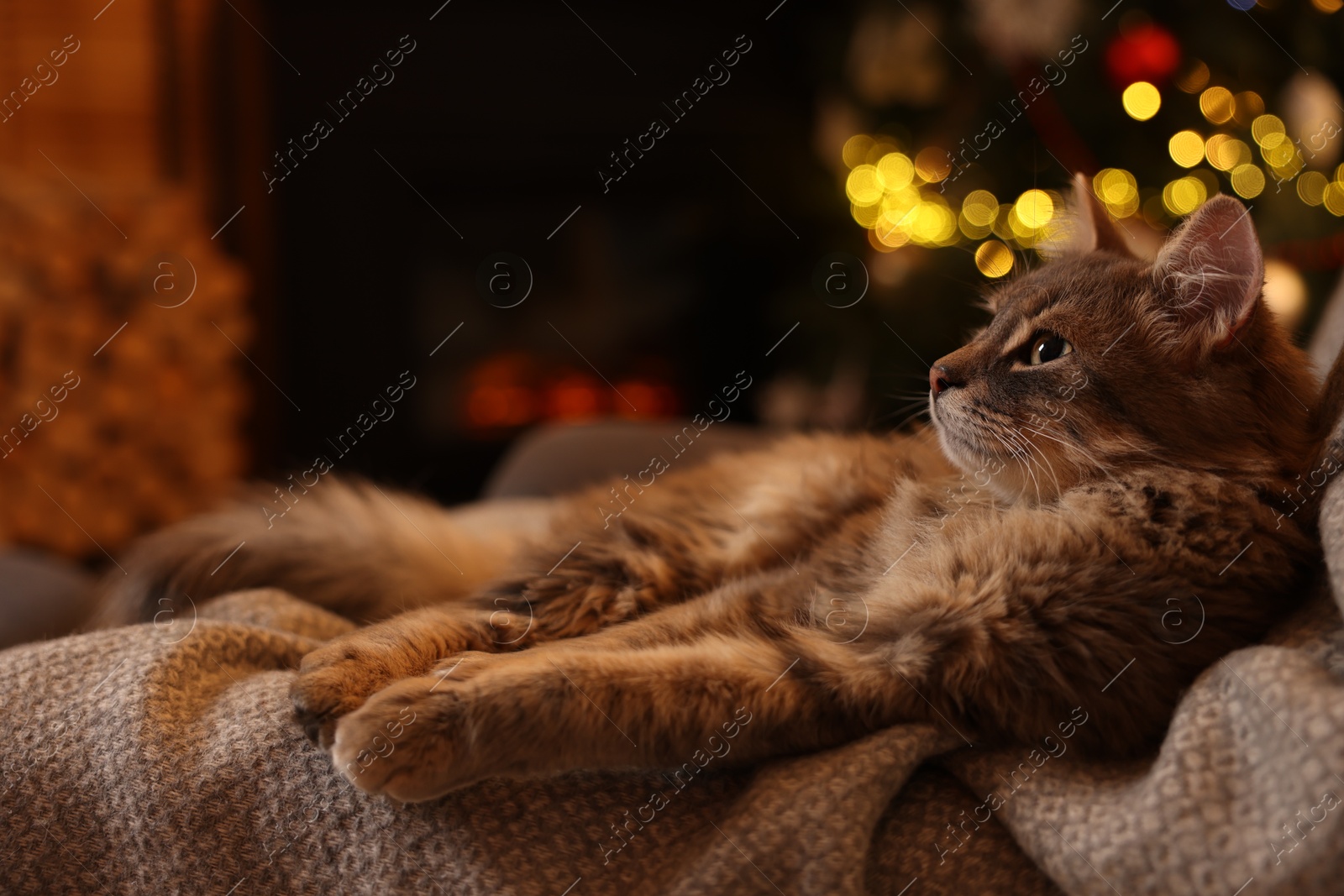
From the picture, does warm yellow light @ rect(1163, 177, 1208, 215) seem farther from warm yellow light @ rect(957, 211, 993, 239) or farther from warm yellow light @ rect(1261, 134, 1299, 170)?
warm yellow light @ rect(957, 211, 993, 239)

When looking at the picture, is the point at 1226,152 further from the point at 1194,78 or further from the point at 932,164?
the point at 932,164

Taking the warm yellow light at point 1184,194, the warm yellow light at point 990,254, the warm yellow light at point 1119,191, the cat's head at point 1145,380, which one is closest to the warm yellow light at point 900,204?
the warm yellow light at point 990,254

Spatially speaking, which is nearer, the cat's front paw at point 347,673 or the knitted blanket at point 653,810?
the knitted blanket at point 653,810

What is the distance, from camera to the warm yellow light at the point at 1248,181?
2.29m

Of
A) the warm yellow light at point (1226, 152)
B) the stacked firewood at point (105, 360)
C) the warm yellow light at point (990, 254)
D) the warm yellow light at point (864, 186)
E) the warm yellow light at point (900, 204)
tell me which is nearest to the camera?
the warm yellow light at point (990, 254)

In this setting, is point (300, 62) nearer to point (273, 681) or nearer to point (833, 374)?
point (833, 374)

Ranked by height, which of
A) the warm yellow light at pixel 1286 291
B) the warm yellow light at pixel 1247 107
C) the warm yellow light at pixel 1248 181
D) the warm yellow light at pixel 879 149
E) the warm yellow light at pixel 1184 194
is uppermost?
the warm yellow light at pixel 879 149

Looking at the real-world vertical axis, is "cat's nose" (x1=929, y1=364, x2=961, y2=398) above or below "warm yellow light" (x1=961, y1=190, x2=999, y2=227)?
above

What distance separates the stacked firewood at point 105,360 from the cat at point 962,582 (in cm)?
208

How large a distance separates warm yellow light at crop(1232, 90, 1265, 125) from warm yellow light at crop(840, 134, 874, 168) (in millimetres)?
1131

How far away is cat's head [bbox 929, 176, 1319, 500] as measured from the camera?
93 centimetres

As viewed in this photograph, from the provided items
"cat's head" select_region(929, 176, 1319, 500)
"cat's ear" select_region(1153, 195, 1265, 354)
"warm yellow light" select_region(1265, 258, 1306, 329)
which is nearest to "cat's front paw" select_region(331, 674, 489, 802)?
"cat's head" select_region(929, 176, 1319, 500)

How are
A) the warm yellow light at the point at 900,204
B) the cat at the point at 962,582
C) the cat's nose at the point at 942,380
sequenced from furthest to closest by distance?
the warm yellow light at the point at 900,204
the cat's nose at the point at 942,380
the cat at the point at 962,582

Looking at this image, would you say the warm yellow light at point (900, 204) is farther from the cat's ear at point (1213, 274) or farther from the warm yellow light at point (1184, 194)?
the cat's ear at point (1213, 274)
